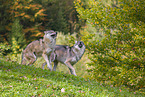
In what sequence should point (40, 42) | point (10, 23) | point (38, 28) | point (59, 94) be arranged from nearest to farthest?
point (59, 94) < point (40, 42) < point (10, 23) < point (38, 28)

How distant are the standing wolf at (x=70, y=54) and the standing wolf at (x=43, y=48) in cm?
40

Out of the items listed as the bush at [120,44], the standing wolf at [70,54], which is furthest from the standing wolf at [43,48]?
the bush at [120,44]

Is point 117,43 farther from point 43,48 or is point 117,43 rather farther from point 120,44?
point 43,48

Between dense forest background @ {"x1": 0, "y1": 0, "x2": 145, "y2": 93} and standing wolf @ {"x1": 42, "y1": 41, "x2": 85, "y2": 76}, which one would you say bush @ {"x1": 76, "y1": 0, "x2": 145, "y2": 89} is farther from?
standing wolf @ {"x1": 42, "y1": 41, "x2": 85, "y2": 76}

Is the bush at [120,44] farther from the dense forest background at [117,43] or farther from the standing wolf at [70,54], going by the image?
the standing wolf at [70,54]

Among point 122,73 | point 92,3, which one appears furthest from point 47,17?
point 122,73

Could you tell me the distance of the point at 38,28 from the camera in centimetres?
3397

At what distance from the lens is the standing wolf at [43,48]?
10242 millimetres

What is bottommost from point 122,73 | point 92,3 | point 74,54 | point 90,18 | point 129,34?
point 122,73

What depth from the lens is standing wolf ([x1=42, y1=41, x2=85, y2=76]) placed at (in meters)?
10.7

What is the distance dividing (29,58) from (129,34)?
540cm

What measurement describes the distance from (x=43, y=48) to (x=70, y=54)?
1389 mm

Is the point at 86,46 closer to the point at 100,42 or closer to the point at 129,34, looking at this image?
the point at 100,42

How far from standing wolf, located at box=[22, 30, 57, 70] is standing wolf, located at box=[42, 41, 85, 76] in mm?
399
